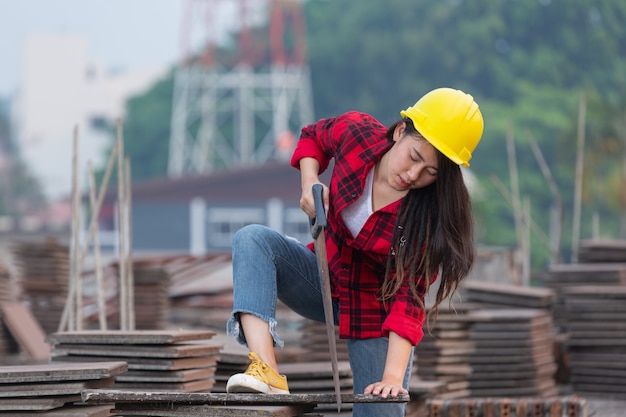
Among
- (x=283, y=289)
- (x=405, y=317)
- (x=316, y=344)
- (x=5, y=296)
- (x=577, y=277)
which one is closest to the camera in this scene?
(x=405, y=317)

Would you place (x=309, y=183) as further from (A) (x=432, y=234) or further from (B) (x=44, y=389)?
(B) (x=44, y=389)

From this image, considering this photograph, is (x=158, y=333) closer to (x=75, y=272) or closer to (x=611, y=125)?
(x=75, y=272)

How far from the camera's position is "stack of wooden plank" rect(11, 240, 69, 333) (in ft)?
49.0

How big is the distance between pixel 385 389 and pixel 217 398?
24.4 inches

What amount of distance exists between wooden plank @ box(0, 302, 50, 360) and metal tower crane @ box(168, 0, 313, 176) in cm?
5258

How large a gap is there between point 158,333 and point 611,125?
36.6m

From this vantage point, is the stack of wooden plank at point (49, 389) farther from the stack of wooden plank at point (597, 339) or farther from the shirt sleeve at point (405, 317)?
the stack of wooden plank at point (597, 339)

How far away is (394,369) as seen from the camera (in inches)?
184


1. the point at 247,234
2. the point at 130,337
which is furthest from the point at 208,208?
the point at 247,234

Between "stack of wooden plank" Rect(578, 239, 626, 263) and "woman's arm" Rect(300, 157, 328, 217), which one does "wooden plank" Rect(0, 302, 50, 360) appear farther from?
"woman's arm" Rect(300, 157, 328, 217)

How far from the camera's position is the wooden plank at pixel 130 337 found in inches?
213

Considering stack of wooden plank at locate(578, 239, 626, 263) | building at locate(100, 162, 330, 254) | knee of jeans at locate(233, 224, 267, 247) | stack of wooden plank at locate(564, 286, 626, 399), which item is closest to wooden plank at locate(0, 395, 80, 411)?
knee of jeans at locate(233, 224, 267, 247)

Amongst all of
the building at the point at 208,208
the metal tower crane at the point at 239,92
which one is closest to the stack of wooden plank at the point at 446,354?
the building at the point at 208,208

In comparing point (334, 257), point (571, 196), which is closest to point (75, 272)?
point (334, 257)
